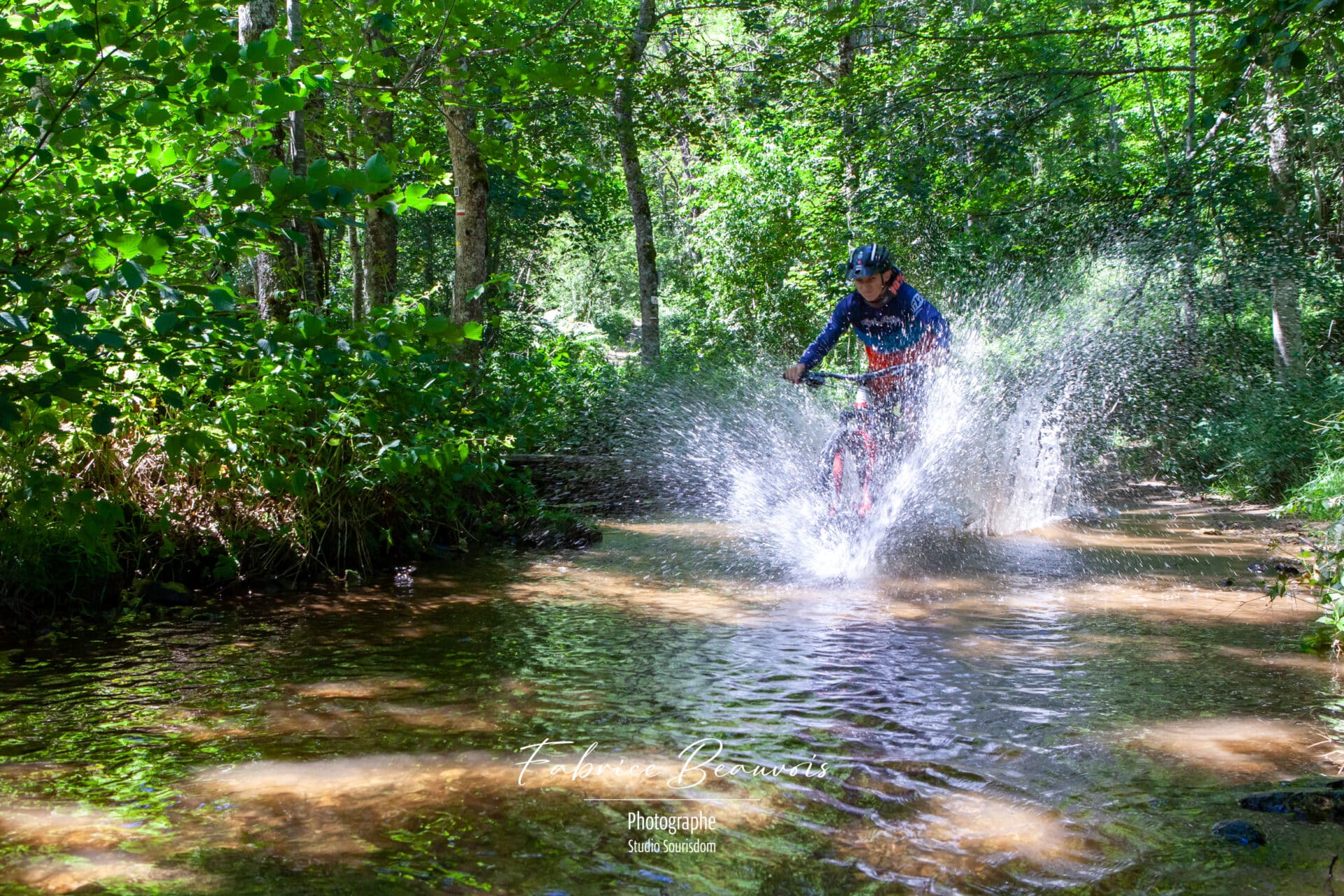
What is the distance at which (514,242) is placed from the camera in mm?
24078

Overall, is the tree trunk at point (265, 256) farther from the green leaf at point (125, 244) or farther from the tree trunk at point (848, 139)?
the tree trunk at point (848, 139)

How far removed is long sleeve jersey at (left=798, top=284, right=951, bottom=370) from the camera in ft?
23.5

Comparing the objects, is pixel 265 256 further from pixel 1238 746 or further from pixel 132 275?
pixel 1238 746

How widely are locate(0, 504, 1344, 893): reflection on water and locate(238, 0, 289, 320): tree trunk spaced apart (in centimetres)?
246

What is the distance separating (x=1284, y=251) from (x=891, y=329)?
25.0 ft

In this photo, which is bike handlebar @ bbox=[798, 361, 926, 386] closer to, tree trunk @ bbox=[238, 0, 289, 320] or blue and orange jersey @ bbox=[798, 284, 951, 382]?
blue and orange jersey @ bbox=[798, 284, 951, 382]

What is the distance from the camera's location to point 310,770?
2992mm

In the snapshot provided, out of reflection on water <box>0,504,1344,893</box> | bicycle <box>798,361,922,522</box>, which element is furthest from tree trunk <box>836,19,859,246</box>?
reflection on water <box>0,504,1344,893</box>

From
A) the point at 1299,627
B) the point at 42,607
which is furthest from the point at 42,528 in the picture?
the point at 1299,627

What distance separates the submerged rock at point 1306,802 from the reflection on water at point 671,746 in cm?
6

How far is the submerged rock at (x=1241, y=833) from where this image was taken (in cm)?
247

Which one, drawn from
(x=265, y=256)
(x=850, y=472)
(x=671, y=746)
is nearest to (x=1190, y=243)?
(x=850, y=472)

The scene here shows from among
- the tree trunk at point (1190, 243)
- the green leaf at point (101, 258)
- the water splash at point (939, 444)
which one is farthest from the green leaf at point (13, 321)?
the tree trunk at point (1190, 243)

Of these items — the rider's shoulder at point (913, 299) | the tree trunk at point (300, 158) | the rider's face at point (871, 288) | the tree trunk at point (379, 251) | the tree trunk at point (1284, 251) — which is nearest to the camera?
the tree trunk at point (300, 158)
